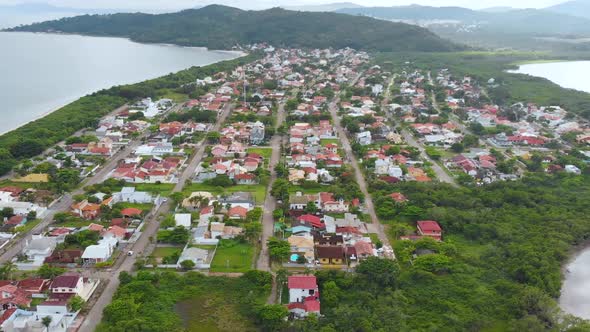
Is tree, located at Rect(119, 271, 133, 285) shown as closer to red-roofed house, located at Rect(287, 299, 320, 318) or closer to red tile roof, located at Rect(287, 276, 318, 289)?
red tile roof, located at Rect(287, 276, 318, 289)

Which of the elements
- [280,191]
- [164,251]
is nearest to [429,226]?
[280,191]

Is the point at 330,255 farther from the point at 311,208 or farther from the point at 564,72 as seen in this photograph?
the point at 564,72

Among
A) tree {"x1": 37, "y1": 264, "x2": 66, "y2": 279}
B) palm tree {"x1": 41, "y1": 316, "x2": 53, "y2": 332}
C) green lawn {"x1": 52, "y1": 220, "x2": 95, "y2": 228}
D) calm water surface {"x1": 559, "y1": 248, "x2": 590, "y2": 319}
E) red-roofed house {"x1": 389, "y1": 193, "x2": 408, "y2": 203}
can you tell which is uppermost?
palm tree {"x1": 41, "y1": 316, "x2": 53, "y2": 332}

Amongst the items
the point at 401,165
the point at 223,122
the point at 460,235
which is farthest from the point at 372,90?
the point at 460,235

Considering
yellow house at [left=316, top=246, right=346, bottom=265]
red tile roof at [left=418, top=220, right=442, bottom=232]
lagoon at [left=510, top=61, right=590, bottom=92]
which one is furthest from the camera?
lagoon at [left=510, top=61, right=590, bottom=92]

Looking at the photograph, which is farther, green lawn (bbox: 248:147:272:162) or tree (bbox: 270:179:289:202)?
green lawn (bbox: 248:147:272:162)

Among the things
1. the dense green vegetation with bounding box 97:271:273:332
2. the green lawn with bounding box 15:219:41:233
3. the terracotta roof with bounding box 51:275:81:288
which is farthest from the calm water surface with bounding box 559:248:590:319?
the green lawn with bounding box 15:219:41:233

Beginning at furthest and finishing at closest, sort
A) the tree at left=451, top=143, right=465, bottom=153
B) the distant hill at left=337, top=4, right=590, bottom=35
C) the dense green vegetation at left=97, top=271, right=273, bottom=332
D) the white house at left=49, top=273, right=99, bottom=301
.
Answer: the distant hill at left=337, top=4, right=590, bottom=35 → the tree at left=451, top=143, right=465, bottom=153 → the white house at left=49, top=273, right=99, bottom=301 → the dense green vegetation at left=97, top=271, right=273, bottom=332

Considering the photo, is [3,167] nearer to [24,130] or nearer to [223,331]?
[24,130]
